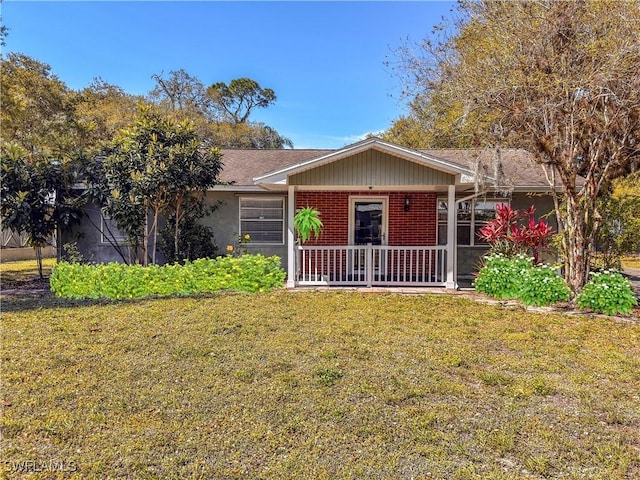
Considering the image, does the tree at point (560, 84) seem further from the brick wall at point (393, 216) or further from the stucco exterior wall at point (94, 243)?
the stucco exterior wall at point (94, 243)

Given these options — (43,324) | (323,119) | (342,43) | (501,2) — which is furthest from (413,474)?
(323,119)

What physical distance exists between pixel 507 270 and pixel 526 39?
14.4 ft

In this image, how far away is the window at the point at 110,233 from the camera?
11.3 m

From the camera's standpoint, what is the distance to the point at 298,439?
301 cm

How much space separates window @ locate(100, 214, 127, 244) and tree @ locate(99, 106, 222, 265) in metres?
2.33

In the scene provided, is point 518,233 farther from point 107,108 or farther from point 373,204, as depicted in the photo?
point 107,108

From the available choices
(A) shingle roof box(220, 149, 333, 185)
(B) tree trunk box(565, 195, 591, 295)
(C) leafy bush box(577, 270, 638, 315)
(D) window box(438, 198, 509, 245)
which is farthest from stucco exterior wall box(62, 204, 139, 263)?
(C) leafy bush box(577, 270, 638, 315)

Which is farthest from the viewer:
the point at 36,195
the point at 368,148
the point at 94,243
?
the point at 94,243

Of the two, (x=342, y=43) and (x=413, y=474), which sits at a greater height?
(x=342, y=43)

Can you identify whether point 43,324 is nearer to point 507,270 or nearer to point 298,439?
point 298,439

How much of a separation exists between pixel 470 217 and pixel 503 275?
11.9 feet

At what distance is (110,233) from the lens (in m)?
11.2

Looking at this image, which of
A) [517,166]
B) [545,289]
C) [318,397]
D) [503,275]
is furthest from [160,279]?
[517,166]

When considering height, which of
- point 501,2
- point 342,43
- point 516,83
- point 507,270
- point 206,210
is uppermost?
point 342,43
